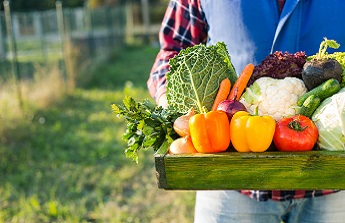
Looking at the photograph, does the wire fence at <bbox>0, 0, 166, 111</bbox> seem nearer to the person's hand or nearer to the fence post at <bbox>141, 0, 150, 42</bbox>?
→ the person's hand

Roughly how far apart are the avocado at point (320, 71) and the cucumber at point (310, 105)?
8cm

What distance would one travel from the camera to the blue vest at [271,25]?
86.7 inches

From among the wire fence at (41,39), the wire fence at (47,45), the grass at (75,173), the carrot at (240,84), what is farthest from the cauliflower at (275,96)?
the wire fence at (41,39)

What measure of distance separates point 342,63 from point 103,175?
4.21 meters

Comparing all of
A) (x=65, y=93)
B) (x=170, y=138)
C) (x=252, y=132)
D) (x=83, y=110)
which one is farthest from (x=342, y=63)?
(x=65, y=93)

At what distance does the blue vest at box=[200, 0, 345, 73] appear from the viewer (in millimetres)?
2201

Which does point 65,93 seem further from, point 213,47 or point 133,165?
point 213,47

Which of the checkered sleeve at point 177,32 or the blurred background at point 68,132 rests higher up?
the checkered sleeve at point 177,32

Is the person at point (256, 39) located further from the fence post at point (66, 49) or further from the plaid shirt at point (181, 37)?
the fence post at point (66, 49)

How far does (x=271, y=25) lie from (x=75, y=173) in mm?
4089

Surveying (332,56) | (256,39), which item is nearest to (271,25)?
(256,39)

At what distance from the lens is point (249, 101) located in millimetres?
1977

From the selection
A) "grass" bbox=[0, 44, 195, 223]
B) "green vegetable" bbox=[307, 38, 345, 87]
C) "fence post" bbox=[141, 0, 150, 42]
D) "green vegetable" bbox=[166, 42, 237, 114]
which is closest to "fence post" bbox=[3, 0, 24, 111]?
"grass" bbox=[0, 44, 195, 223]

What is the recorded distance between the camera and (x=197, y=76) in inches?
83.4
